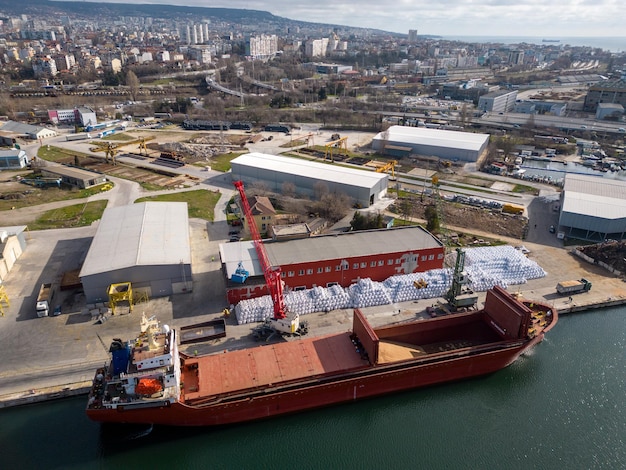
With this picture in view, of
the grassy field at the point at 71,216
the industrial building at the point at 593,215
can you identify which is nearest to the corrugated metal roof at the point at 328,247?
the industrial building at the point at 593,215

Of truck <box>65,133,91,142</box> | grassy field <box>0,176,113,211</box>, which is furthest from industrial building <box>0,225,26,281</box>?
truck <box>65,133,91,142</box>

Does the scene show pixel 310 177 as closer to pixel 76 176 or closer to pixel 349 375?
pixel 76 176

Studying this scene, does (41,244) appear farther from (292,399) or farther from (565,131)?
(565,131)

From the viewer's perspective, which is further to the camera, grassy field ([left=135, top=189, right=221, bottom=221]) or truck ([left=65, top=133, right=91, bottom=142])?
truck ([left=65, top=133, right=91, bottom=142])

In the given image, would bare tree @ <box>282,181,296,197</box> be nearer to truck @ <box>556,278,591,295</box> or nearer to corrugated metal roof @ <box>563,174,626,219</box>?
corrugated metal roof @ <box>563,174,626,219</box>

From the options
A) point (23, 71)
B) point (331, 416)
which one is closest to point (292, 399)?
point (331, 416)
